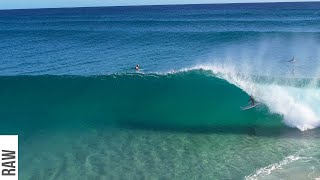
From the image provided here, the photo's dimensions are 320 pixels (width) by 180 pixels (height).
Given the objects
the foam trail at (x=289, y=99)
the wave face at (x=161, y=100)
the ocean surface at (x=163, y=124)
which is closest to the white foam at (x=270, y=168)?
the ocean surface at (x=163, y=124)

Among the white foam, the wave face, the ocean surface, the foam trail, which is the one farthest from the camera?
the wave face

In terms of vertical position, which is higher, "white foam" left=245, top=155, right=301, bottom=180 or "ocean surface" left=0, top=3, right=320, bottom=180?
"ocean surface" left=0, top=3, right=320, bottom=180

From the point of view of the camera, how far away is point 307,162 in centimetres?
1212

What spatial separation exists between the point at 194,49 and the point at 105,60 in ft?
32.2

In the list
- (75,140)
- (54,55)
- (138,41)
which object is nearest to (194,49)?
(138,41)

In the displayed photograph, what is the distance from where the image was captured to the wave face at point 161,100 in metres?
16.1

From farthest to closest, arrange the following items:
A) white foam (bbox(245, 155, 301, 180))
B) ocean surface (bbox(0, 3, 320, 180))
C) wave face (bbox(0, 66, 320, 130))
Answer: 1. wave face (bbox(0, 66, 320, 130))
2. ocean surface (bbox(0, 3, 320, 180))
3. white foam (bbox(245, 155, 301, 180))

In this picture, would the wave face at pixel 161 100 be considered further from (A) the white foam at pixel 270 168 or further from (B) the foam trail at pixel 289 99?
(A) the white foam at pixel 270 168

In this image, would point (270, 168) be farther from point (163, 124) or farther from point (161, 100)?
point (161, 100)

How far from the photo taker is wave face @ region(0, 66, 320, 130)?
1614 centimetres

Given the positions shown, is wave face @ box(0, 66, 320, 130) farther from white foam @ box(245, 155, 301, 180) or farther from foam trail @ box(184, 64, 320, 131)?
white foam @ box(245, 155, 301, 180)

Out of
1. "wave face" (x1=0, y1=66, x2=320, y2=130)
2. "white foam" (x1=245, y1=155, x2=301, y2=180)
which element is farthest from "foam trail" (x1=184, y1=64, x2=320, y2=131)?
"white foam" (x1=245, y1=155, x2=301, y2=180)

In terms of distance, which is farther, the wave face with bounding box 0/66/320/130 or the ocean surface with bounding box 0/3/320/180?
the wave face with bounding box 0/66/320/130

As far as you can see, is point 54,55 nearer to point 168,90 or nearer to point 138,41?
point 138,41
